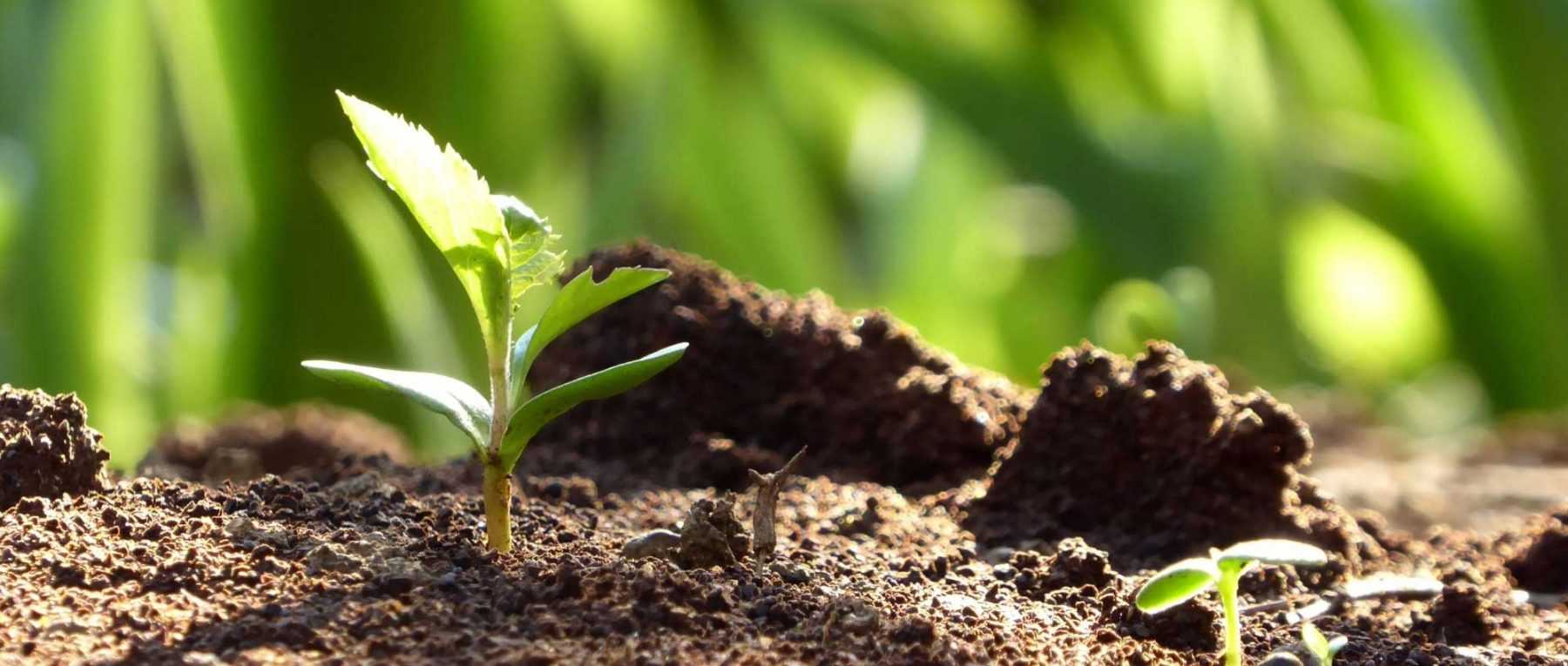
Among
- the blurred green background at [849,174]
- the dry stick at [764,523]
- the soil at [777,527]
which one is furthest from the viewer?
the blurred green background at [849,174]

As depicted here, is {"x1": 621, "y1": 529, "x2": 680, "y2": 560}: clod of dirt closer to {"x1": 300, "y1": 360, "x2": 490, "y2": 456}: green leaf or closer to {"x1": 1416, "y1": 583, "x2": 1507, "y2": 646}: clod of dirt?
{"x1": 300, "y1": 360, "x2": 490, "y2": 456}: green leaf

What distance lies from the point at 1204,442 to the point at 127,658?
0.52 meters

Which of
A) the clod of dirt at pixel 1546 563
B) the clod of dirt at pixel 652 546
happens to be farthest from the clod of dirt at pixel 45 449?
the clod of dirt at pixel 1546 563

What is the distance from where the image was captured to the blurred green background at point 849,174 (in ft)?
7.90

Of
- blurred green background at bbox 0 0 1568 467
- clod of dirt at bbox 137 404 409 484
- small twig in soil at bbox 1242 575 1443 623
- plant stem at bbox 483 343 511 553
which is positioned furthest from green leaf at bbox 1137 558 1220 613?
blurred green background at bbox 0 0 1568 467

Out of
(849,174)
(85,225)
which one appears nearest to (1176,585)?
(85,225)

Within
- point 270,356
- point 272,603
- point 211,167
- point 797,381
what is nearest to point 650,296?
point 797,381

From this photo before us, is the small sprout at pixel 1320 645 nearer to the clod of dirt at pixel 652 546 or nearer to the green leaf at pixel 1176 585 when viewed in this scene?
the green leaf at pixel 1176 585

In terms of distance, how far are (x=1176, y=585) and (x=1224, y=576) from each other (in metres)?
0.02

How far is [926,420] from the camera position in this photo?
2.89ft

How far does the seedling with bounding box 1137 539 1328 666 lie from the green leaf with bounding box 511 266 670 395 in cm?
21

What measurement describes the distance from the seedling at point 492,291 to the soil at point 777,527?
0.05 metres

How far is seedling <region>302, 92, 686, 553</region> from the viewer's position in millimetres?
538

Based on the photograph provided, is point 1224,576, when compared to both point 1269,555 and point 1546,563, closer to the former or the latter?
point 1269,555
